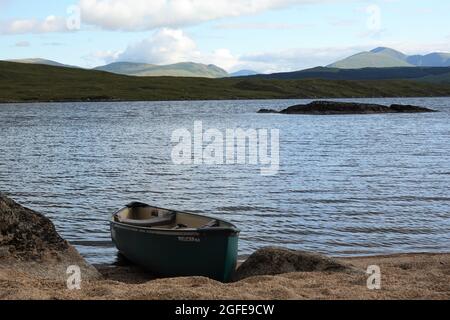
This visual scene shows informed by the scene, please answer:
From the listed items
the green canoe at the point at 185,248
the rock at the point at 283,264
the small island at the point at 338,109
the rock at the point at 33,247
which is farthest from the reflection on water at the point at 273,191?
the small island at the point at 338,109

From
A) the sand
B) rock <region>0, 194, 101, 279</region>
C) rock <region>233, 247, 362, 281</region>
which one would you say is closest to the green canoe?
rock <region>233, 247, 362, 281</region>

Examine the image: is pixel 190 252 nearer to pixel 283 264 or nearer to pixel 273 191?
pixel 283 264

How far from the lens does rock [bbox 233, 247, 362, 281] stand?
1664 cm

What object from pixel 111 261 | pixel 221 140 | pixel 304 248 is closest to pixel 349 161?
pixel 221 140

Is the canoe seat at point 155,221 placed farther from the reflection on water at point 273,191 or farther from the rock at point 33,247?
the rock at point 33,247

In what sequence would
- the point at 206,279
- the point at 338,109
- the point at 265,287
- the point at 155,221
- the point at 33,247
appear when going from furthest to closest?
the point at 338,109 → the point at 155,221 → the point at 33,247 → the point at 206,279 → the point at 265,287

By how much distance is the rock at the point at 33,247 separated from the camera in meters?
16.7

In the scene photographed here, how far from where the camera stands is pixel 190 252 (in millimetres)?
17031

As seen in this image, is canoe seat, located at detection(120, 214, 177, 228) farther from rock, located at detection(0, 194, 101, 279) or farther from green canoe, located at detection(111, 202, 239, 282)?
rock, located at detection(0, 194, 101, 279)

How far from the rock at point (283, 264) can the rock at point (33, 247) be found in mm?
4142

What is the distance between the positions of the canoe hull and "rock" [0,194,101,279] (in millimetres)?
1741

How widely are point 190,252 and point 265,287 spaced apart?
3895 millimetres

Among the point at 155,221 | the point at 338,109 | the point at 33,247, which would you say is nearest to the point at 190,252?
the point at 155,221
